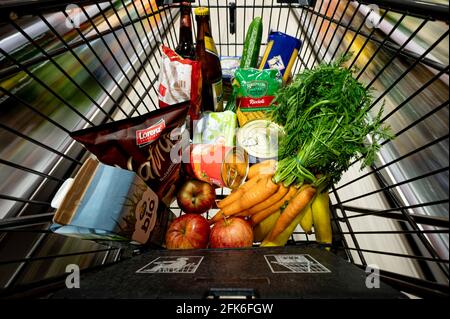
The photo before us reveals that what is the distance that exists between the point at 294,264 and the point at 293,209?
277 millimetres

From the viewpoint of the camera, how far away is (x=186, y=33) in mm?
991

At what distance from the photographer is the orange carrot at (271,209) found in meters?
0.76

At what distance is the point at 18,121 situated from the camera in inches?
38.5

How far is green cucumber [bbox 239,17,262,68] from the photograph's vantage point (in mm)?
981

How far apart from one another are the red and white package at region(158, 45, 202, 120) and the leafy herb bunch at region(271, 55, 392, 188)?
0.98ft

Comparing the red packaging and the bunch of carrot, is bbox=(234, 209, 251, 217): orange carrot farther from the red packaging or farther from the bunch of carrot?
the red packaging

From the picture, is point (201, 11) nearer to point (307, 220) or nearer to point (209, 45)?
point (209, 45)

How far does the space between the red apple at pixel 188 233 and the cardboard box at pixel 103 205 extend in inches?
6.2

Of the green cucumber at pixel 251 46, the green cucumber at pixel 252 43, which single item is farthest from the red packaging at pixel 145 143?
the green cucumber at pixel 252 43

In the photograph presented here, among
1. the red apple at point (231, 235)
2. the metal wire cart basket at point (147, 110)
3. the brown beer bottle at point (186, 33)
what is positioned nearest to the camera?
the metal wire cart basket at point (147, 110)

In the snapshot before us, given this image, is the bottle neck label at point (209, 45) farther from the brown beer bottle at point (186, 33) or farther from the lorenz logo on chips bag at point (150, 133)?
the lorenz logo on chips bag at point (150, 133)

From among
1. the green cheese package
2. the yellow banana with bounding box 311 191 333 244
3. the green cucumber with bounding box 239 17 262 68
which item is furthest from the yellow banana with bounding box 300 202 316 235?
the green cucumber with bounding box 239 17 262 68

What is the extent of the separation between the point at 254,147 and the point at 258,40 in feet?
1.57

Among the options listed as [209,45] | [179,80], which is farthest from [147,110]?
[209,45]
